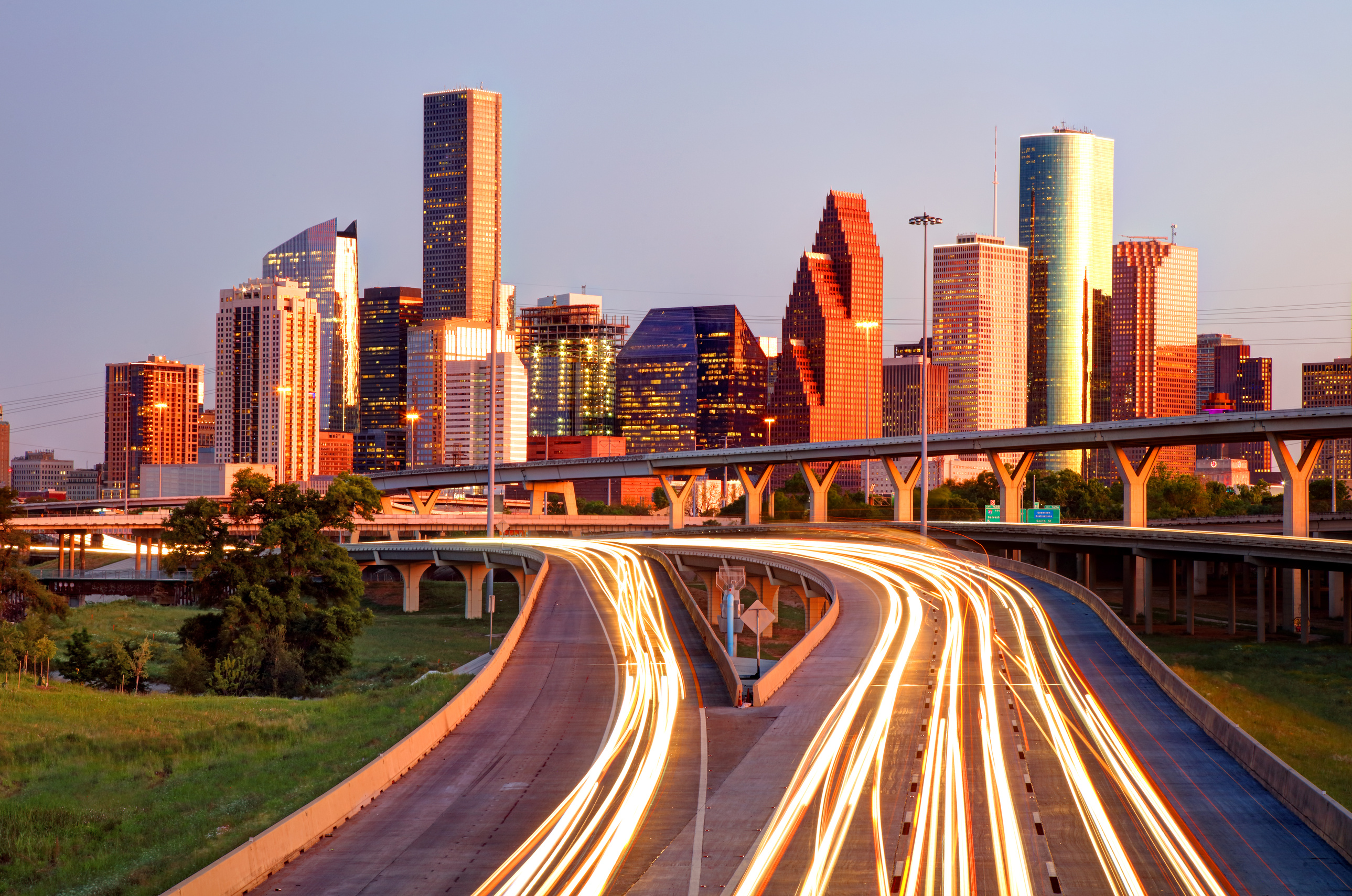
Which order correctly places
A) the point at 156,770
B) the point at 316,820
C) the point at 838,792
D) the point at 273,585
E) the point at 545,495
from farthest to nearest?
the point at 545,495, the point at 273,585, the point at 156,770, the point at 838,792, the point at 316,820

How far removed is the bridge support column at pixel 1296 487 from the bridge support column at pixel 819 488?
3947 cm

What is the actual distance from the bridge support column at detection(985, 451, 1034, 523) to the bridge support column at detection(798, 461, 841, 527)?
48.8 ft

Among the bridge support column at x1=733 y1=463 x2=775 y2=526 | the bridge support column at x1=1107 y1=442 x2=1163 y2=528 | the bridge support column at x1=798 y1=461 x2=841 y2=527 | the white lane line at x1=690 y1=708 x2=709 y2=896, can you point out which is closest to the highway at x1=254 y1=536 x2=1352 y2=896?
the white lane line at x1=690 y1=708 x2=709 y2=896

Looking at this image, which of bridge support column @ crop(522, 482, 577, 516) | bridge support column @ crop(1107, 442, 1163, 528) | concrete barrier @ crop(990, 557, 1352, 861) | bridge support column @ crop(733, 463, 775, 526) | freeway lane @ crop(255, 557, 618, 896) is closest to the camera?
freeway lane @ crop(255, 557, 618, 896)

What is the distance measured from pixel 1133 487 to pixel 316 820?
318ft

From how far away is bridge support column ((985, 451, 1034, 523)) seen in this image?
11344 centimetres

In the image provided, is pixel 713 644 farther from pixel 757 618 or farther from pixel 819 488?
pixel 819 488

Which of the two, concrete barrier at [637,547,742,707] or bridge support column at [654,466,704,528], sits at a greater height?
bridge support column at [654,466,704,528]

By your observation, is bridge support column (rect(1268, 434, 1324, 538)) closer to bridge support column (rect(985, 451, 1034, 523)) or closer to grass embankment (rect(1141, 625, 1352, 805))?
grass embankment (rect(1141, 625, 1352, 805))

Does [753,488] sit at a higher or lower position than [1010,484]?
lower

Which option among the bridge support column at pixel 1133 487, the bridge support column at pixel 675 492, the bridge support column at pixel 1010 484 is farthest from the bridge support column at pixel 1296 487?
the bridge support column at pixel 675 492

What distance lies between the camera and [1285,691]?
56562 mm

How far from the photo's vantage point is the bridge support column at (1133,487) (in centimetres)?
10669

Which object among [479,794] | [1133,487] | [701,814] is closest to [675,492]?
[1133,487]
